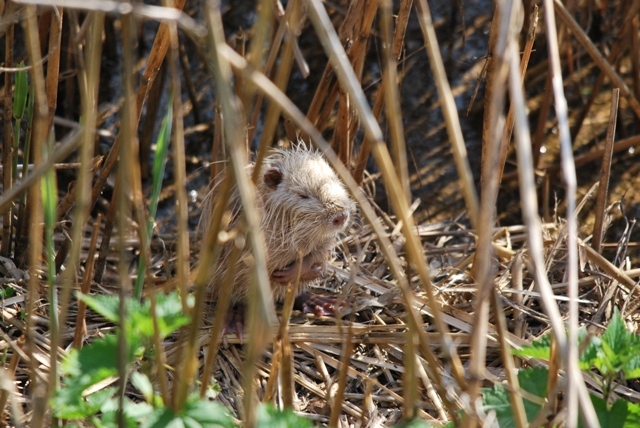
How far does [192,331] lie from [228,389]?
1163 millimetres

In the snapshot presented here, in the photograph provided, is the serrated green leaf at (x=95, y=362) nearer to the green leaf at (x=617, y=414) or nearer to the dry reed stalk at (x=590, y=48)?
the green leaf at (x=617, y=414)

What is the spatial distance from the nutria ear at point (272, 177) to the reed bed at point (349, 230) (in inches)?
8.3

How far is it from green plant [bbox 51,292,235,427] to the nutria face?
1.18 metres

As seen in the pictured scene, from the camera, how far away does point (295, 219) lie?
3025 mm

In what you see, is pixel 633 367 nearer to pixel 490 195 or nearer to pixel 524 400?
pixel 524 400

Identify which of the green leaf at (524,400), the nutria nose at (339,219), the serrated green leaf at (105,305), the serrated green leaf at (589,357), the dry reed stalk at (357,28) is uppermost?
the dry reed stalk at (357,28)

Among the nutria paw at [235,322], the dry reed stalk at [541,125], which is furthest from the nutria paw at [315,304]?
the dry reed stalk at [541,125]

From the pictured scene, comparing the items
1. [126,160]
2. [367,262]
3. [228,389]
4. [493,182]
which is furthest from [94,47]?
[367,262]

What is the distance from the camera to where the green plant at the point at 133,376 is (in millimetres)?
1691

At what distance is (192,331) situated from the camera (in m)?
1.57

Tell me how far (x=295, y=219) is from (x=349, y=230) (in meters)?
0.57

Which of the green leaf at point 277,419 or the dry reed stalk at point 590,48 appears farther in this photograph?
the dry reed stalk at point 590,48

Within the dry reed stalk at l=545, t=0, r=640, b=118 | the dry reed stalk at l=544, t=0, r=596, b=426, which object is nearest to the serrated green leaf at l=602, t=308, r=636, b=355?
the dry reed stalk at l=544, t=0, r=596, b=426

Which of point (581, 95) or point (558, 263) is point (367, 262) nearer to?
point (558, 263)
